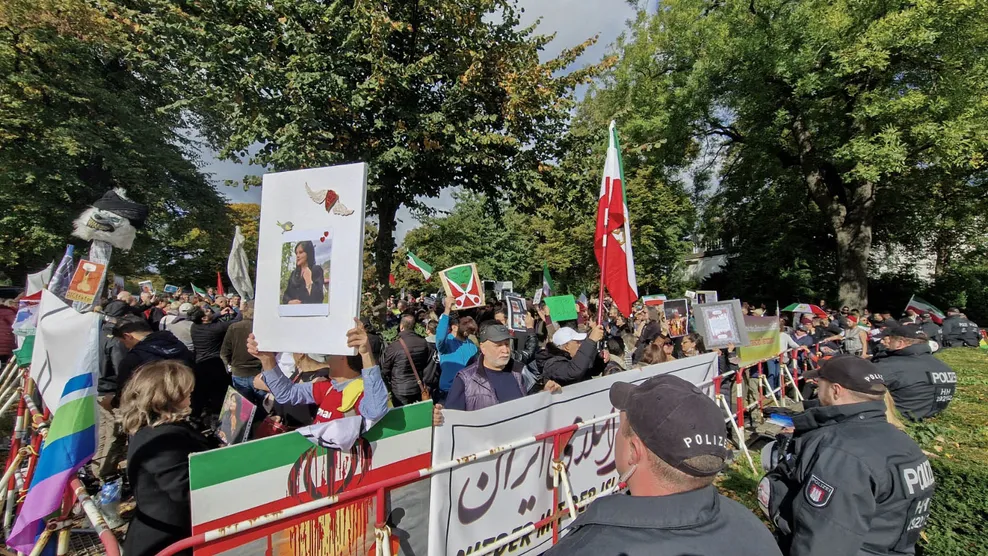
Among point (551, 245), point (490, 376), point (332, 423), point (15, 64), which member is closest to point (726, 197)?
point (551, 245)

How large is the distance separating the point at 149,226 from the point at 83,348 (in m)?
24.1

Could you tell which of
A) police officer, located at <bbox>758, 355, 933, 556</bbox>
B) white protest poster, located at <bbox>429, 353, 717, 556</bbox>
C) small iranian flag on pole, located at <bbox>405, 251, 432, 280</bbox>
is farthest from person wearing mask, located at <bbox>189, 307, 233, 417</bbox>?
small iranian flag on pole, located at <bbox>405, 251, 432, 280</bbox>

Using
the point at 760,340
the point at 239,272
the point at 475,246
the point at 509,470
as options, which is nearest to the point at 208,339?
the point at 239,272

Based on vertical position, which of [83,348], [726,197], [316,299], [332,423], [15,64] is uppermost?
[15,64]

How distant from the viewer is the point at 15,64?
1761 cm

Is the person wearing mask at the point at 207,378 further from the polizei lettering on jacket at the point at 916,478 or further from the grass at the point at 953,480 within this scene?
the polizei lettering on jacket at the point at 916,478

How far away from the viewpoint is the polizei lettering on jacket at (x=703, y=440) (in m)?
1.50

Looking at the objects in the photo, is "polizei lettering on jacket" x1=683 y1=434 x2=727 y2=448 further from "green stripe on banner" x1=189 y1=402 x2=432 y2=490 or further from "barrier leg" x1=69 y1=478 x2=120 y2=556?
"barrier leg" x1=69 y1=478 x2=120 y2=556

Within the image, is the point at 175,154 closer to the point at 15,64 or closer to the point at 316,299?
the point at 15,64

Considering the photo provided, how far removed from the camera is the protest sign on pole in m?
7.80

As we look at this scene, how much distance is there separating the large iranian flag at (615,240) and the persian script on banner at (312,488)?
3091mm

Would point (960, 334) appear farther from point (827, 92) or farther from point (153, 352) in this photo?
point (153, 352)

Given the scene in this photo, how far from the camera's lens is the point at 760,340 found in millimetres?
8367

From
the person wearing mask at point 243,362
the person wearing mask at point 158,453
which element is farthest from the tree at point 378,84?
the person wearing mask at point 158,453
